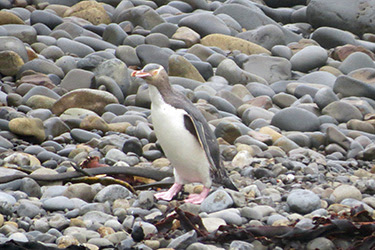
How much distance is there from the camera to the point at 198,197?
4527 millimetres

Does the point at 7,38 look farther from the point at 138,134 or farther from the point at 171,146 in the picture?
the point at 171,146

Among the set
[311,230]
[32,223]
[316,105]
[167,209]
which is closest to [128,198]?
[167,209]

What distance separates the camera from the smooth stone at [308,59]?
9.89 meters

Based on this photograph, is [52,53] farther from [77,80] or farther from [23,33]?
[77,80]

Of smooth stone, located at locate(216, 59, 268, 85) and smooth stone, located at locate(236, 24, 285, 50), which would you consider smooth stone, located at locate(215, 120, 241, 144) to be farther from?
smooth stone, located at locate(236, 24, 285, 50)

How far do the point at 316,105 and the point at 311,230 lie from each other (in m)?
4.54

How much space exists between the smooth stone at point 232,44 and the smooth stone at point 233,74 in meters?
1.17

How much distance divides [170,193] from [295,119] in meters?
3.02

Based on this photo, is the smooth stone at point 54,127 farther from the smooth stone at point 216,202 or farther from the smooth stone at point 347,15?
the smooth stone at point 347,15

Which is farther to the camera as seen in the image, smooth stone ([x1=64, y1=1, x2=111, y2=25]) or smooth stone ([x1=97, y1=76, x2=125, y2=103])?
smooth stone ([x1=64, y1=1, x2=111, y2=25])

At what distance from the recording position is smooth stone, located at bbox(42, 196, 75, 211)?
414 cm

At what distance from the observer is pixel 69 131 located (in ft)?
21.0

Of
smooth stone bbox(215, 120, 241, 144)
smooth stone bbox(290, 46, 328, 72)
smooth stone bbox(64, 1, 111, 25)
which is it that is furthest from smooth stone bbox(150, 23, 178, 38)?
smooth stone bbox(215, 120, 241, 144)

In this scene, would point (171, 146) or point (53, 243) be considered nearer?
point (53, 243)
